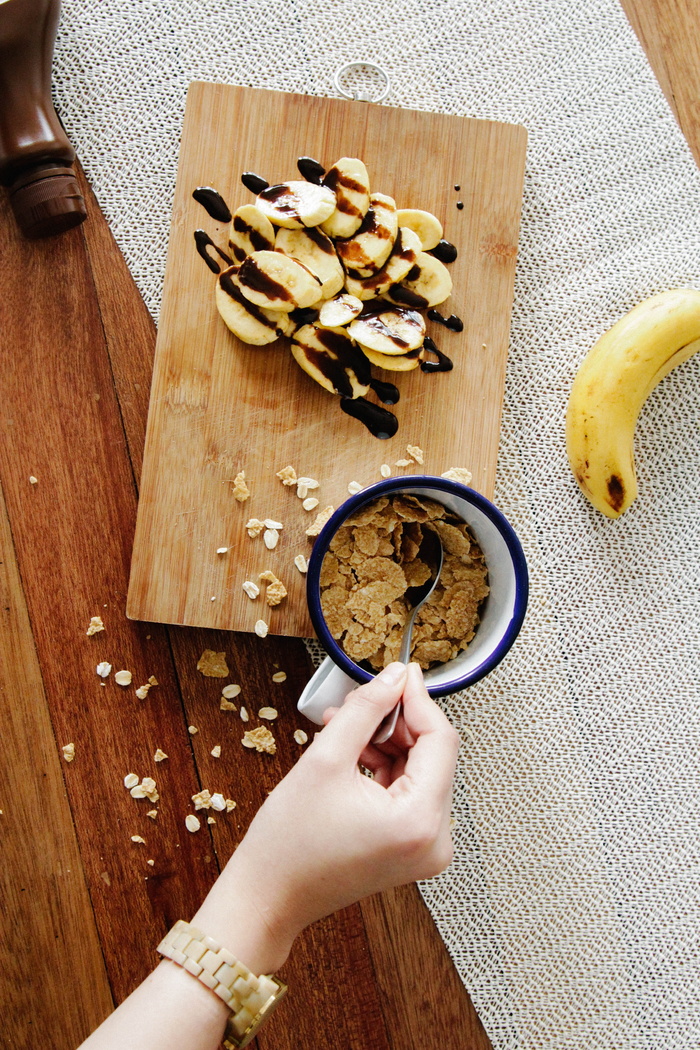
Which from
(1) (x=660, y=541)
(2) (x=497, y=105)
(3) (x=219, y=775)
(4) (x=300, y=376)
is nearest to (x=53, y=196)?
(4) (x=300, y=376)

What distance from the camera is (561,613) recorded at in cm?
93

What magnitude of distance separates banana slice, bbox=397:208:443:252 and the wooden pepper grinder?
1.20 feet

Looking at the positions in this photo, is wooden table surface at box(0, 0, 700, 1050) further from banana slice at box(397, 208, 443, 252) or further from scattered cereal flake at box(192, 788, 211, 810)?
banana slice at box(397, 208, 443, 252)

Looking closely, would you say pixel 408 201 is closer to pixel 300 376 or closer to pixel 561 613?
pixel 300 376

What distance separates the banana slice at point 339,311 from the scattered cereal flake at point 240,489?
7.4 inches

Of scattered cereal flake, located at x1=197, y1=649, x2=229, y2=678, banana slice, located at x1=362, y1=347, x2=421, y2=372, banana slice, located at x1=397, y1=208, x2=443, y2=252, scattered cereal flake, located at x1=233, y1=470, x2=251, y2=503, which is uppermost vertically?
banana slice, located at x1=397, y1=208, x2=443, y2=252

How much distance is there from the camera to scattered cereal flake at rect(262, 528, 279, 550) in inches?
33.4

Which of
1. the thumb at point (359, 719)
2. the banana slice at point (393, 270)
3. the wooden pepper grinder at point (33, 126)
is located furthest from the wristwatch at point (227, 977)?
the wooden pepper grinder at point (33, 126)

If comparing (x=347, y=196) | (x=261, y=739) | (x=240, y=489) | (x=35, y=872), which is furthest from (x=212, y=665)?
(x=347, y=196)

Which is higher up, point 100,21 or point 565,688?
point 100,21

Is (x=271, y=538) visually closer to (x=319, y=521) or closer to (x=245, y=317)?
(x=319, y=521)

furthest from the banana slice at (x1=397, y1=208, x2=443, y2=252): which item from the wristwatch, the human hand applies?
the wristwatch

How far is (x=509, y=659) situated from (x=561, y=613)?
0.09m

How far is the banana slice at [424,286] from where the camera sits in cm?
84
